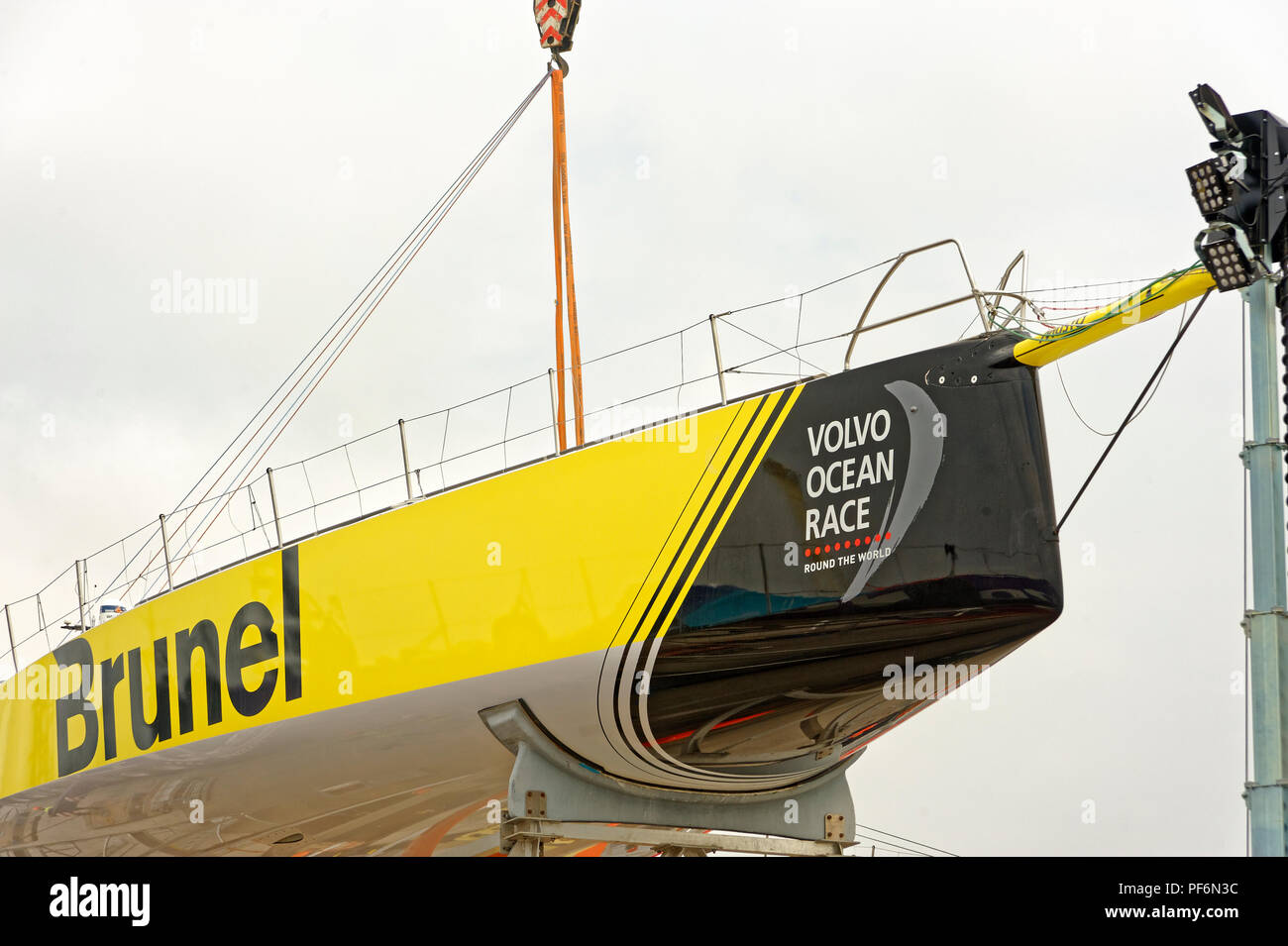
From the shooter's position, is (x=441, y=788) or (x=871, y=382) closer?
(x=871, y=382)

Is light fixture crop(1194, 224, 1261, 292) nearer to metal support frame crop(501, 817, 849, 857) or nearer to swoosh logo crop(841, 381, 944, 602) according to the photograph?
swoosh logo crop(841, 381, 944, 602)

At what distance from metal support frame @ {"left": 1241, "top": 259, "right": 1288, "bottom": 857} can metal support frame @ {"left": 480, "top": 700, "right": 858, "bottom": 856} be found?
3.04 meters

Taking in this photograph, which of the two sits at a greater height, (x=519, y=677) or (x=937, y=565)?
(x=937, y=565)

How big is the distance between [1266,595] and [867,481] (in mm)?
1987

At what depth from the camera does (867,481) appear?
23.2ft

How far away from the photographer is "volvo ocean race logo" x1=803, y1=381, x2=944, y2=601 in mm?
6965

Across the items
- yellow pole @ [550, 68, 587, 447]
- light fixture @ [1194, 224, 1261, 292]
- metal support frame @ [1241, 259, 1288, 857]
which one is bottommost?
metal support frame @ [1241, 259, 1288, 857]

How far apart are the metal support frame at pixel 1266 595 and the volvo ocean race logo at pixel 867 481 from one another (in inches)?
59.7

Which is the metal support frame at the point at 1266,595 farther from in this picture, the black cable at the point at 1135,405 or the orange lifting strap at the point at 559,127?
the orange lifting strap at the point at 559,127

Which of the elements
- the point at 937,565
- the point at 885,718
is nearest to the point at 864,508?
the point at 937,565

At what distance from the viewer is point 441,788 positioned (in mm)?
8820

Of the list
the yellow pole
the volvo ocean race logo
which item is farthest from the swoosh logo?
the yellow pole
